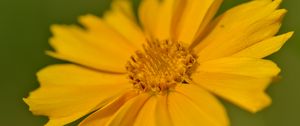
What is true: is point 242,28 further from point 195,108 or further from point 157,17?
point 157,17

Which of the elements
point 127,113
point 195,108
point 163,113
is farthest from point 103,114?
point 195,108

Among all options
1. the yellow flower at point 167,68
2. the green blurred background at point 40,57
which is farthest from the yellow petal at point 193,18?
the green blurred background at point 40,57

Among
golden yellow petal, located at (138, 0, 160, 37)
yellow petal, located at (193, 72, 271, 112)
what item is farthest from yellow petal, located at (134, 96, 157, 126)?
golden yellow petal, located at (138, 0, 160, 37)

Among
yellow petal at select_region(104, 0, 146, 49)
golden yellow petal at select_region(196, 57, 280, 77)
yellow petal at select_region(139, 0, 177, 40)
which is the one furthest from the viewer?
yellow petal at select_region(104, 0, 146, 49)

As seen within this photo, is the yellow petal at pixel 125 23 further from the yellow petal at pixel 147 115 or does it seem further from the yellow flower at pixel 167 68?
the yellow petal at pixel 147 115

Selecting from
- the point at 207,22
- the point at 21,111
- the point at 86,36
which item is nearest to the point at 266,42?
the point at 207,22

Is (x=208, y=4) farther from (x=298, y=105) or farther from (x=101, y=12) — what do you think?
(x=101, y=12)

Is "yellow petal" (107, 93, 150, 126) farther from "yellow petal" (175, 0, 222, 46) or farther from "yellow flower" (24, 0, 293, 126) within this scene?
"yellow petal" (175, 0, 222, 46)
